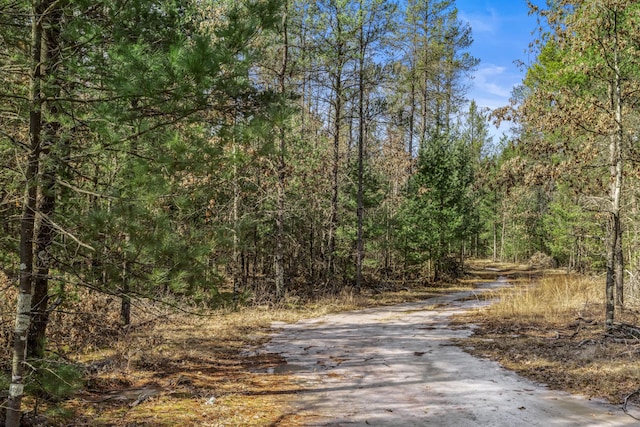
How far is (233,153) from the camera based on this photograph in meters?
4.78

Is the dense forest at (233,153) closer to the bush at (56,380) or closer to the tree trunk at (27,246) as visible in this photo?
the tree trunk at (27,246)

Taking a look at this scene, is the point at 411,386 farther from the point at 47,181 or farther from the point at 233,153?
the point at 47,181

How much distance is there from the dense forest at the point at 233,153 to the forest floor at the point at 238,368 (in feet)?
3.34

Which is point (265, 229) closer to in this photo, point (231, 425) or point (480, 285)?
point (231, 425)

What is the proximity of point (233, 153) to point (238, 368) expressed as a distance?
4.29m

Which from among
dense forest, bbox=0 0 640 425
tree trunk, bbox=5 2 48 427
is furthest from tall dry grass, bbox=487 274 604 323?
tree trunk, bbox=5 2 48 427

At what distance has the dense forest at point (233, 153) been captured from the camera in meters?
3.84

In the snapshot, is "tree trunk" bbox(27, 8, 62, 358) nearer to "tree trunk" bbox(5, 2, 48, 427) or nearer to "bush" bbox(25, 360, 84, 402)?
"tree trunk" bbox(5, 2, 48, 427)

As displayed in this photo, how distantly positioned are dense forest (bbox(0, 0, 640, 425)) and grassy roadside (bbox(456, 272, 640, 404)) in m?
0.94

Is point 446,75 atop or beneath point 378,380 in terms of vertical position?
atop

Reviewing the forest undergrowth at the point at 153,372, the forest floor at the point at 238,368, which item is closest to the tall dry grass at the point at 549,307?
the forest floor at the point at 238,368

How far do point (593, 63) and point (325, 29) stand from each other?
948cm

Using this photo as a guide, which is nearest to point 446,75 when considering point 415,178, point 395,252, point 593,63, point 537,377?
point 415,178

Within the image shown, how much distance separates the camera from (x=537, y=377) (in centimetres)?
653
